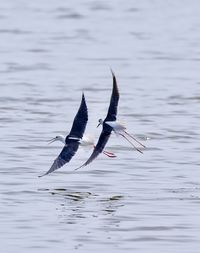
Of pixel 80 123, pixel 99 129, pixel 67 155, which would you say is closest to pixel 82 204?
pixel 67 155

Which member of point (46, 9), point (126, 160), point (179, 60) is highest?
point (126, 160)

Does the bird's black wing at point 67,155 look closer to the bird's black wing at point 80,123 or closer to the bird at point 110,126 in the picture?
the bird's black wing at point 80,123

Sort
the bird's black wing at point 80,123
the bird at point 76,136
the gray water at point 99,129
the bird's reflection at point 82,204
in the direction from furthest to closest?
the bird's black wing at point 80,123 → the bird at point 76,136 → the bird's reflection at point 82,204 → the gray water at point 99,129

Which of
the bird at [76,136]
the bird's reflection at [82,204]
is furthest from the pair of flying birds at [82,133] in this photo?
the bird's reflection at [82,204]

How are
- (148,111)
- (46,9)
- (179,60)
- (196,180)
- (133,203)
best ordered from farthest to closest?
(46,9) → (179,60) → (148,111) → (196,180) → (133,203)

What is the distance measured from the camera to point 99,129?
21.1 m

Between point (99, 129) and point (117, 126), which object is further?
point (99, 129)

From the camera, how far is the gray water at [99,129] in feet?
48.0

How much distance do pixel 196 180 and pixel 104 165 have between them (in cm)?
192

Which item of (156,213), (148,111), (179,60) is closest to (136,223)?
(156,213)

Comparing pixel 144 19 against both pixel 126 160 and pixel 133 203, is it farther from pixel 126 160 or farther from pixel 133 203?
pixel 133 203

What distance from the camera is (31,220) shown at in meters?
15.0

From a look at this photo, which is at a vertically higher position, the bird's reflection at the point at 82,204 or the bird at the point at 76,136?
the bird at the point at 76,136

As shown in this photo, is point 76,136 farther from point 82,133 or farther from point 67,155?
point 67,155
